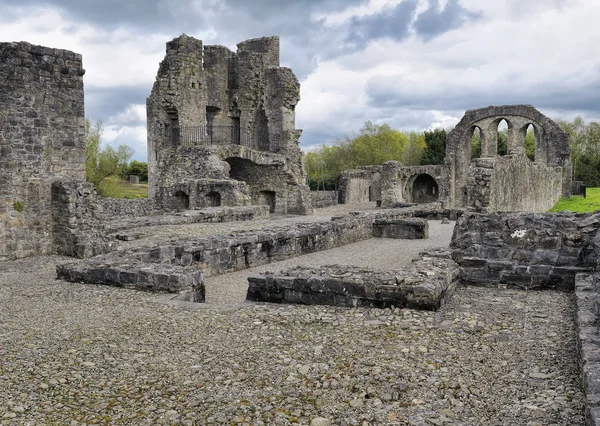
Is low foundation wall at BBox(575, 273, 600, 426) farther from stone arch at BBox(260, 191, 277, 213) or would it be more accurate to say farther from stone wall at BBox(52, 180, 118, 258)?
stone arch at BBox(260, 191, 277, 213)

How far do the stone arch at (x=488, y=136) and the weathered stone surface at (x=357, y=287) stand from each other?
23.2 metres

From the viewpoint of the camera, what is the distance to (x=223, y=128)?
31.0 m

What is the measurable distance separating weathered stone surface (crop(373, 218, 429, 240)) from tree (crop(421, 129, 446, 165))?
34.6 meters

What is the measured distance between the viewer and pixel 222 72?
30.0 metres

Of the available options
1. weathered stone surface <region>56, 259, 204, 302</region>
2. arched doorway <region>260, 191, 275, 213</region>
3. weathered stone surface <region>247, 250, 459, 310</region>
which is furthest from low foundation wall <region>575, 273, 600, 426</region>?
arched doorway <region>260, 191, 275, 213</region>

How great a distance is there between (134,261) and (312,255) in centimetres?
460

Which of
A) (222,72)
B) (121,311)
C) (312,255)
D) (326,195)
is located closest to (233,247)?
(312,255)

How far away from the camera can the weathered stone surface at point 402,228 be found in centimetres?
1416

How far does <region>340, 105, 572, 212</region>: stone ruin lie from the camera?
60.5 ft

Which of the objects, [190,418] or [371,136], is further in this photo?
[371,136]

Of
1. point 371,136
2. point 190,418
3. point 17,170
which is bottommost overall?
point 190,418

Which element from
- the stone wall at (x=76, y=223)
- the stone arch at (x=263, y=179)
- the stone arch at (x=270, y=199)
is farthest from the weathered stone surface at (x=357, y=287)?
the stone arch at (x=270, y=199)

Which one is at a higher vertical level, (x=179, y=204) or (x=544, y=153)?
(x=544, y=153)

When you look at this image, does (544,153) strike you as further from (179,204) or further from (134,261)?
(134,261)
